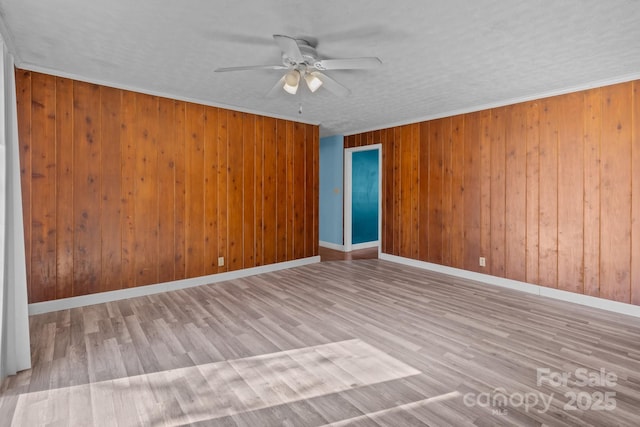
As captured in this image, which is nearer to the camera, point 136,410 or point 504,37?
point 136,410

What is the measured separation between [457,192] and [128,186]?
173 inches

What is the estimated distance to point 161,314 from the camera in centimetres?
336

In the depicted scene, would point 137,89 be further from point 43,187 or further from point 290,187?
point 290,187

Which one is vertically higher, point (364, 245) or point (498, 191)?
point (498, 191)

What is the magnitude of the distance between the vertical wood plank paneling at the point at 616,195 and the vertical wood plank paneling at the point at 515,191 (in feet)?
2.54

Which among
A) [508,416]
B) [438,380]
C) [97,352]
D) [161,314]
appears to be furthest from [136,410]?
[508,416]

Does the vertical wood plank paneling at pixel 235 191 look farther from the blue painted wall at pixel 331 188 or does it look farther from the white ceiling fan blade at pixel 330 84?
the blue painted wall at pixel 331 188

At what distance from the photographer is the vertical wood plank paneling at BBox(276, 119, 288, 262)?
519 cm

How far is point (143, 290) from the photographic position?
13.0 ft

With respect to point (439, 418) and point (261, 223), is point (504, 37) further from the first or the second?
point (261, 223)

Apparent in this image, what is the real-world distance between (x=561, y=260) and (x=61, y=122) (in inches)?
227

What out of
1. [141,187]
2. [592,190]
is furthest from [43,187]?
[592,190]

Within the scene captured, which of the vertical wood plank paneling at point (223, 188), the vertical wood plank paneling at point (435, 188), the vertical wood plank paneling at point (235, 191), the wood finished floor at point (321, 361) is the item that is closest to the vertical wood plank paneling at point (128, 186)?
the wood finished floor at point (321, 361)

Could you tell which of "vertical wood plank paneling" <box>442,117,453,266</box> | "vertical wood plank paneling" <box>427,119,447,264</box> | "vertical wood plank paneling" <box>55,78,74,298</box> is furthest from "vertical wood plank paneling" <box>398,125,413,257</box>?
"vertical wood plank paneling" <box>55,78,74,298</box>
